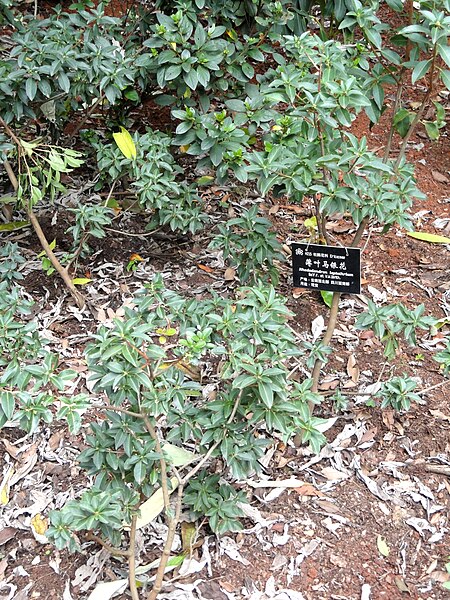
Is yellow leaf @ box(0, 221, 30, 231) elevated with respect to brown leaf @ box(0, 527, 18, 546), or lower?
elevated

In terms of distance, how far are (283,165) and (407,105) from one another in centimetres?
261

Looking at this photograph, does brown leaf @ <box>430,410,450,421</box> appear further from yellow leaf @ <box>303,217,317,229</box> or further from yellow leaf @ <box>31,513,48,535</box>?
yellow leaf @ <box>31,513,48,535</box>

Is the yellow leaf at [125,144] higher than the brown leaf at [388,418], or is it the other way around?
the yellow leaf at [125,144]

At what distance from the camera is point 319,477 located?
8.80 ft

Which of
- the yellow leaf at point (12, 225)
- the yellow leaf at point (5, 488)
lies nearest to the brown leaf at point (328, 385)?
the yellow leaf at point (5, 488)

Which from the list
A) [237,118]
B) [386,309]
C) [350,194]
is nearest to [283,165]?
[350,194]

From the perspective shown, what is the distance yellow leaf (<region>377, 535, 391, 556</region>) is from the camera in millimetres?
2439

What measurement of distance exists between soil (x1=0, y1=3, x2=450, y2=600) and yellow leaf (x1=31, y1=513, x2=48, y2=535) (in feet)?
0.08

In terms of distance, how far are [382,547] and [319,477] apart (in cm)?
34

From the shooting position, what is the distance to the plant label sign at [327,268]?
2455 millimetres

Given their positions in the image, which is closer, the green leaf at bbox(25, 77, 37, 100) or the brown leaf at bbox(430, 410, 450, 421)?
the brown leaf at bbox(430, 410, 450, 421)

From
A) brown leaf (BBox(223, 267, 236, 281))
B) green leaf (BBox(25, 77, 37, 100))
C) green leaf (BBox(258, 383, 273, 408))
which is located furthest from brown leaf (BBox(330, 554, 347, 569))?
green leaf (BBox(25, 77, 37, 100))

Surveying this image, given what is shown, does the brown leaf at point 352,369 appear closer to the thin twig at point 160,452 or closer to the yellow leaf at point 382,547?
the yellow leaf at point 382,547

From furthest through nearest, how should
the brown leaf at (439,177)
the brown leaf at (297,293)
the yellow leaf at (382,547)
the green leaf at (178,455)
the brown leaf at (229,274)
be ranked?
the brown leaf at (439,177) → the brown leaf at (229,274) → the brown leaf at (297,293) → the green leaf at (178,455) → the yellow leaf at (382,547)
